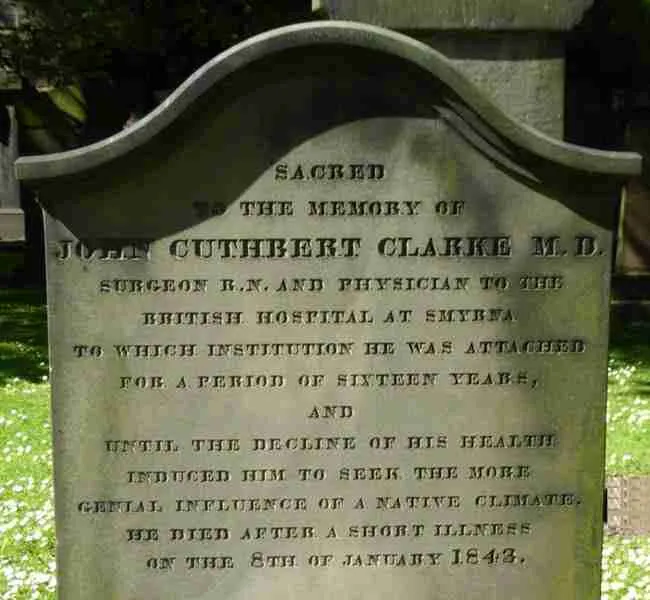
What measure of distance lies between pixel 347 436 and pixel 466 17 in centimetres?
169

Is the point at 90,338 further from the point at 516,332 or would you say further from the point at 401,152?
the point at 516,332

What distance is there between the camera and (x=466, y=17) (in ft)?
13.9

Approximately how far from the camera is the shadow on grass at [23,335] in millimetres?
11164

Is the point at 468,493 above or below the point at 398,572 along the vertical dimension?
above

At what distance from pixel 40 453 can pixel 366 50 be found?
534 cm

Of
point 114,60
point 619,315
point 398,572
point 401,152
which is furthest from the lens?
point 114,60

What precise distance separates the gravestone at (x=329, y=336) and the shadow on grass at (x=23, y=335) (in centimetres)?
704

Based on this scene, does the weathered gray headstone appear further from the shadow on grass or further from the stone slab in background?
the shadow on grass

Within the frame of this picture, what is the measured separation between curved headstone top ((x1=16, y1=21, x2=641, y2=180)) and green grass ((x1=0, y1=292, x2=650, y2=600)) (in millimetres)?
2573

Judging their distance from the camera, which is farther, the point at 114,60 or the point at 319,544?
the point at 114,60

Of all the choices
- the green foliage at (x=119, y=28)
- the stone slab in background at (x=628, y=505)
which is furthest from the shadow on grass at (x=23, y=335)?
the stone slab in background at (x=628, y=505)

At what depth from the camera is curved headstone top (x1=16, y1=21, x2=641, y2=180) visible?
11.9 feet

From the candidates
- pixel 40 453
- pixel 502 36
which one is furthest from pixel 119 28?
pixel 502 36

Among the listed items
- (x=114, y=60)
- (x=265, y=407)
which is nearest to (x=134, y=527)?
(x=265, y=407)
